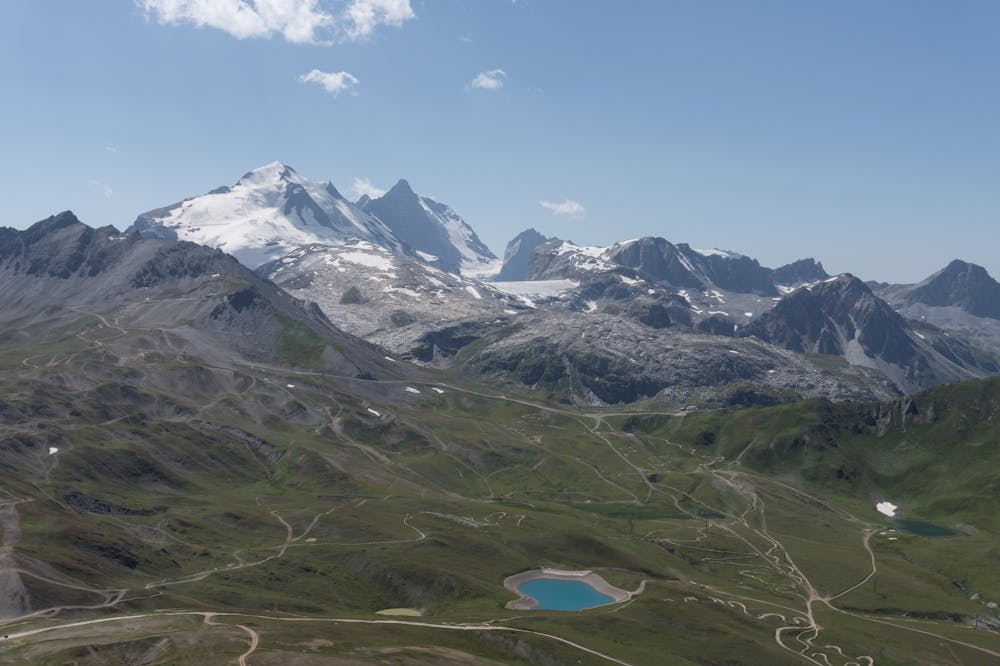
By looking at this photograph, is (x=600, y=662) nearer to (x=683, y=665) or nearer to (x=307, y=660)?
(x=683, y=665)

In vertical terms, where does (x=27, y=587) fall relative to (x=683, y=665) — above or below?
above

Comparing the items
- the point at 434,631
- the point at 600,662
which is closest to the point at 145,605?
the point at 434,631

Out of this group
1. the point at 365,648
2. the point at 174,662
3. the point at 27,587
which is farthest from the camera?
the point at 27,587

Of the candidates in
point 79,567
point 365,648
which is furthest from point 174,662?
point 79,567

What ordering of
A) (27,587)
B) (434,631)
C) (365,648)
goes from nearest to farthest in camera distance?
(365,648)
(27,587)
(434,631)

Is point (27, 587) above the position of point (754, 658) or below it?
above

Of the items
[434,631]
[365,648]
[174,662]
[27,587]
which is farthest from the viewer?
[434,631]

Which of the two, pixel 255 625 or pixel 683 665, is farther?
pixel 683 665

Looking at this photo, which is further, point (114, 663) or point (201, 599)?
point (201, 599)

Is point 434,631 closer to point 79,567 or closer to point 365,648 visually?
point 365,648
